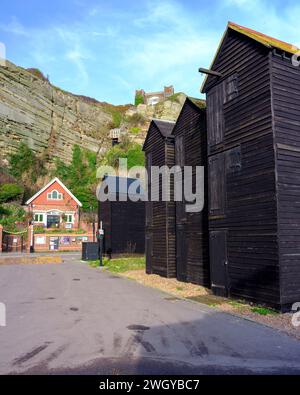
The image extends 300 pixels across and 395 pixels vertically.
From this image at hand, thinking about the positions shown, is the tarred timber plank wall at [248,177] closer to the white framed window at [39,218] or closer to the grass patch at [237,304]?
the grass patch at [237,304]

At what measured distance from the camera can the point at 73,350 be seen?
7133 millimetres

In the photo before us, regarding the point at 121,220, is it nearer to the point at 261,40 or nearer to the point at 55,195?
the point at 55,195

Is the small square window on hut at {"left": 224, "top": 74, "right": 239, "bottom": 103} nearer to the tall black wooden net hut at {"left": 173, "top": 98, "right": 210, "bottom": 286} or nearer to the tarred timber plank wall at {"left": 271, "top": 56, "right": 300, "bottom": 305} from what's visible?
the tarred timber plank wall at {"left": 271, "top": 56, "right": 300, "bottom": 305}

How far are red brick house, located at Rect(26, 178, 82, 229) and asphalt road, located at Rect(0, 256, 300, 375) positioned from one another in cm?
3700

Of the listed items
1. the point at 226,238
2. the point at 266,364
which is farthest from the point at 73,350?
the point at 226,238

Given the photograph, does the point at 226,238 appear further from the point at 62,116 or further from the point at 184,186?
the point at 62,116

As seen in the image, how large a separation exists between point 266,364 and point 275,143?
23.9 feet

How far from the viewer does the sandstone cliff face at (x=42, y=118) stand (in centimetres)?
5700

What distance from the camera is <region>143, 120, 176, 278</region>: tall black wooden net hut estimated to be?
20328 mm

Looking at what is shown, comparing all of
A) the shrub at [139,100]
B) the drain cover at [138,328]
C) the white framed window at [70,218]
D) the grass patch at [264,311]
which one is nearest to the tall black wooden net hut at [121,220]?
the white framed window at [70,218]

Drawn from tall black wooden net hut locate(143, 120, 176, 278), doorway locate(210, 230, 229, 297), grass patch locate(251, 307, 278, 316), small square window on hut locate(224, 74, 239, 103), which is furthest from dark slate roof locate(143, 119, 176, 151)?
grass patch locate(251, 307, 278, 316)

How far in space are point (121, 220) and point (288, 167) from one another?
24.8m

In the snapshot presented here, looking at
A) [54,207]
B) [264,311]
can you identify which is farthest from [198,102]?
[54,207]

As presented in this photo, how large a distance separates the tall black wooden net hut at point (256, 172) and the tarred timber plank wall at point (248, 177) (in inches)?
1.3
